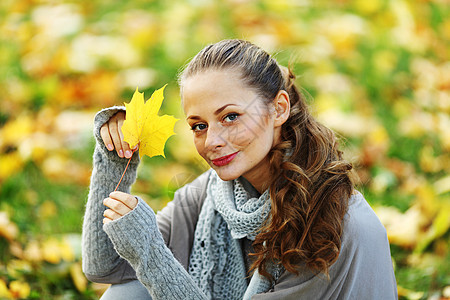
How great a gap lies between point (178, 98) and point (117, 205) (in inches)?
77.5

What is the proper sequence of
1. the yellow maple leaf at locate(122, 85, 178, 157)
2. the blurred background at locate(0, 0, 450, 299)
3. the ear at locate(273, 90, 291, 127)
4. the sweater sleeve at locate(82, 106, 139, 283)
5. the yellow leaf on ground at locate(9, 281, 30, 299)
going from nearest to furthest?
the yellow maple leaf at locate(122, 85, 178, 157) < the ear at locate(273, 90, 291, 127) < the sweater sleeve at locate(82, 106, 139, 283) < the yellow leaf on ground at locate(9, 281, 30, 299) < the blurred background at locate(0, 0, 450, 299)

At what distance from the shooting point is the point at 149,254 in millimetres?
1591

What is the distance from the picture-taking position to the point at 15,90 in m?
3.74

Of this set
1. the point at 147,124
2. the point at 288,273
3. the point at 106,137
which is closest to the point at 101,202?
the point at 106,137

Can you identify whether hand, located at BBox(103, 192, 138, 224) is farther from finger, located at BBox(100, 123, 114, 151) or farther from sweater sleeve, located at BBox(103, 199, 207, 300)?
finger, located at BBox(100, 123, 114, 151)

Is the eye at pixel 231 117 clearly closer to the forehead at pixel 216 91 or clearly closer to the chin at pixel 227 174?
the forehead at pixel 216 91

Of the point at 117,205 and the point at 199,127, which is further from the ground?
the point at 199,127

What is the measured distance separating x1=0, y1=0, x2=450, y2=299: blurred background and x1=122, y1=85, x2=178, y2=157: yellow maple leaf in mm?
518

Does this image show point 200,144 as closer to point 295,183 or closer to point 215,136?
point 215,136

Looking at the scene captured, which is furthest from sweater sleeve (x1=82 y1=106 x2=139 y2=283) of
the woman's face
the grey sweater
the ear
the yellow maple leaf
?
the ear

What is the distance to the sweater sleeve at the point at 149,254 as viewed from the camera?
1541mm

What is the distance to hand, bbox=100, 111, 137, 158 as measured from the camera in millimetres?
1667

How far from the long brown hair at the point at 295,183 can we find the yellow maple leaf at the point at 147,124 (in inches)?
6.7

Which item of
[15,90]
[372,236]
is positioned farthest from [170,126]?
[15,90]
